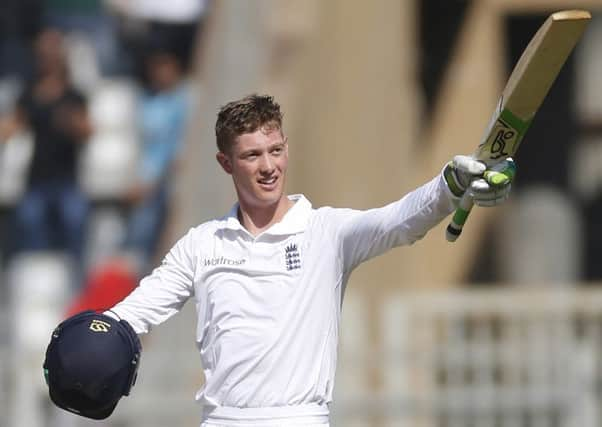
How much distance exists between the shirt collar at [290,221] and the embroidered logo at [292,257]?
5 centimetres

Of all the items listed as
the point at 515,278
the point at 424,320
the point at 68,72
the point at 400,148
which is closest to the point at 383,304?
the point at 424,320

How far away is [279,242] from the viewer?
5.80 m

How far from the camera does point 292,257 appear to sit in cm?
577

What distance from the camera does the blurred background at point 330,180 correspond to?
11.0 meters

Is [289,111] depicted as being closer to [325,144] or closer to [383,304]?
[325,144]

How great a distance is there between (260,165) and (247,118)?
0.16 metres

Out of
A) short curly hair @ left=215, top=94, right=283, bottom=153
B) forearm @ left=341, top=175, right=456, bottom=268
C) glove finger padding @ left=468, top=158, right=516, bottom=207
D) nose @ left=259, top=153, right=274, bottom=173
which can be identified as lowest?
forearm @ left=341, top=175, right=456, bottom=268

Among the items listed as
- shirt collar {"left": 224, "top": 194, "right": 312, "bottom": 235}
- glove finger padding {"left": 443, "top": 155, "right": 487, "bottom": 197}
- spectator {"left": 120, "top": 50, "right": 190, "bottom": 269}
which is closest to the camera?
glove finger padding {"left": 443, "top": 155, "right": 487, "bottom": 197}

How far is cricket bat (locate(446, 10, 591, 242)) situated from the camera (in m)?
5.29

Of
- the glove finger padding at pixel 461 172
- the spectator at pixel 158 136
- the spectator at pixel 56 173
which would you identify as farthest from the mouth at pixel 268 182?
the spectator at pixel 56 173

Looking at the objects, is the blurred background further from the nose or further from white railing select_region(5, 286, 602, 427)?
the nose

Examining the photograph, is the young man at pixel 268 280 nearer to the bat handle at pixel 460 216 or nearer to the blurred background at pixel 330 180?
the bat handle at pixel 460 216

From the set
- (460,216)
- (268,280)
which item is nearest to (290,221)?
(268,280)

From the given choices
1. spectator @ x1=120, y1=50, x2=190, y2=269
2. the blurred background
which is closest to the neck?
the blurred background
